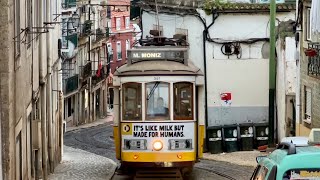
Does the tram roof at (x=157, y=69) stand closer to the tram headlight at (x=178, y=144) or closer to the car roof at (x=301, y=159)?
the tram headlight at (x=178, y=144)

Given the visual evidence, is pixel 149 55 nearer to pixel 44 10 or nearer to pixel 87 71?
pixel 44 10

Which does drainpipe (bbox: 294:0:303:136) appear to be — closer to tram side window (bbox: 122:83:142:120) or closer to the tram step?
the tram step

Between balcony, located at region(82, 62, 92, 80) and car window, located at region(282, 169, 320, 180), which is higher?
car window, located at region(282, 169, 320, 180)

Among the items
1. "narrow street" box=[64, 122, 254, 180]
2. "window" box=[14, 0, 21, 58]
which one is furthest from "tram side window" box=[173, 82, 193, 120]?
"window" box=[14, 0, 21, 58]

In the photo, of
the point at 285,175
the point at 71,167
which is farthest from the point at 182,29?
the point at 285,175

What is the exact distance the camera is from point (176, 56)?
73.6ft

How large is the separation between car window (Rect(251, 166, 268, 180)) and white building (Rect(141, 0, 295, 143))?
22.0m

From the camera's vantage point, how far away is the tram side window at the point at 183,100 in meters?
21.3

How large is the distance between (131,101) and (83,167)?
210 inches

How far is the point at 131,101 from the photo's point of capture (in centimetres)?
2155

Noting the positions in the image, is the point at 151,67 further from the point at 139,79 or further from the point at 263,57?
the point at 263,57

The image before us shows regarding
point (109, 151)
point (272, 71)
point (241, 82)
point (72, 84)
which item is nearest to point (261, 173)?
point (272, 71)

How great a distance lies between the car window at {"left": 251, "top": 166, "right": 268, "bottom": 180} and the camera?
9750 millimetres

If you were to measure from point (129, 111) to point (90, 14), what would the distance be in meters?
40.2
